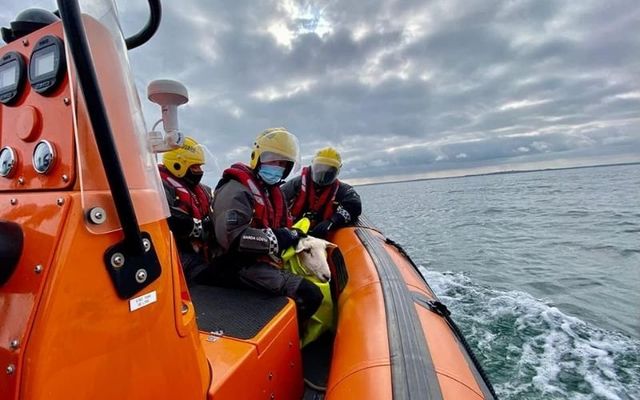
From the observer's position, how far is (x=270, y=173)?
2445mm

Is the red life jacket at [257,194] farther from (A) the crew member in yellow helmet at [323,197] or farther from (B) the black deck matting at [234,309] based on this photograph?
(A) the crew member in yellow helmet at [323,197]

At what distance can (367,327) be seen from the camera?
2012 mm

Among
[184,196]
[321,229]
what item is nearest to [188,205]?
[184,196]

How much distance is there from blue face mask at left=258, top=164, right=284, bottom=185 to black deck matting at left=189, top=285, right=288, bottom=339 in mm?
766

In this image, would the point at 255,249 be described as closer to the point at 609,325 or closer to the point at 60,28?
the point at 60,28

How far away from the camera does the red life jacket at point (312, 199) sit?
4523 mm

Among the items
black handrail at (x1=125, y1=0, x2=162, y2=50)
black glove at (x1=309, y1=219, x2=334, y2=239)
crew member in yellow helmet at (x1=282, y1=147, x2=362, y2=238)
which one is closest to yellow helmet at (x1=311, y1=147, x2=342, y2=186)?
crew member in yellow helmet at (x1=282, y1=147, x2=362, y2=238)

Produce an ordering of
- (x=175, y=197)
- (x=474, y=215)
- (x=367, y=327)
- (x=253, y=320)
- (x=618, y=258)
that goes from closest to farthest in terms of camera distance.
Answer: (x=253, y=320) → (x=367, y=327) → (x=175, y=197) → (x=618, y=258) → (x=474, y=215)

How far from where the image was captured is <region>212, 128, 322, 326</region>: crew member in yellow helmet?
2176 mm

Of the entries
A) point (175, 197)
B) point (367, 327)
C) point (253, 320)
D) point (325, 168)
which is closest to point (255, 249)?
point (253, 320)

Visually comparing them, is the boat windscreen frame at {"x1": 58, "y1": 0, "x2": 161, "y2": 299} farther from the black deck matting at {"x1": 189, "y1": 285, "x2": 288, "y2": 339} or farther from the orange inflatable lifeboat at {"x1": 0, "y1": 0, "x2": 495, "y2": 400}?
the black deck matting at {"x1": 189, "y1": 285, "x2": 288, "y2": 339}

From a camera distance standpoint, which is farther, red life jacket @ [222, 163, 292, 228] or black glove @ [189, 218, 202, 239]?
black glove @ [189, 218, 202, 239]

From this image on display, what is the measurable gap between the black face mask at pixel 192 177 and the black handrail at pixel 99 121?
241cm

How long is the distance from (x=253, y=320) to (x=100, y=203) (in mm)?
1176
